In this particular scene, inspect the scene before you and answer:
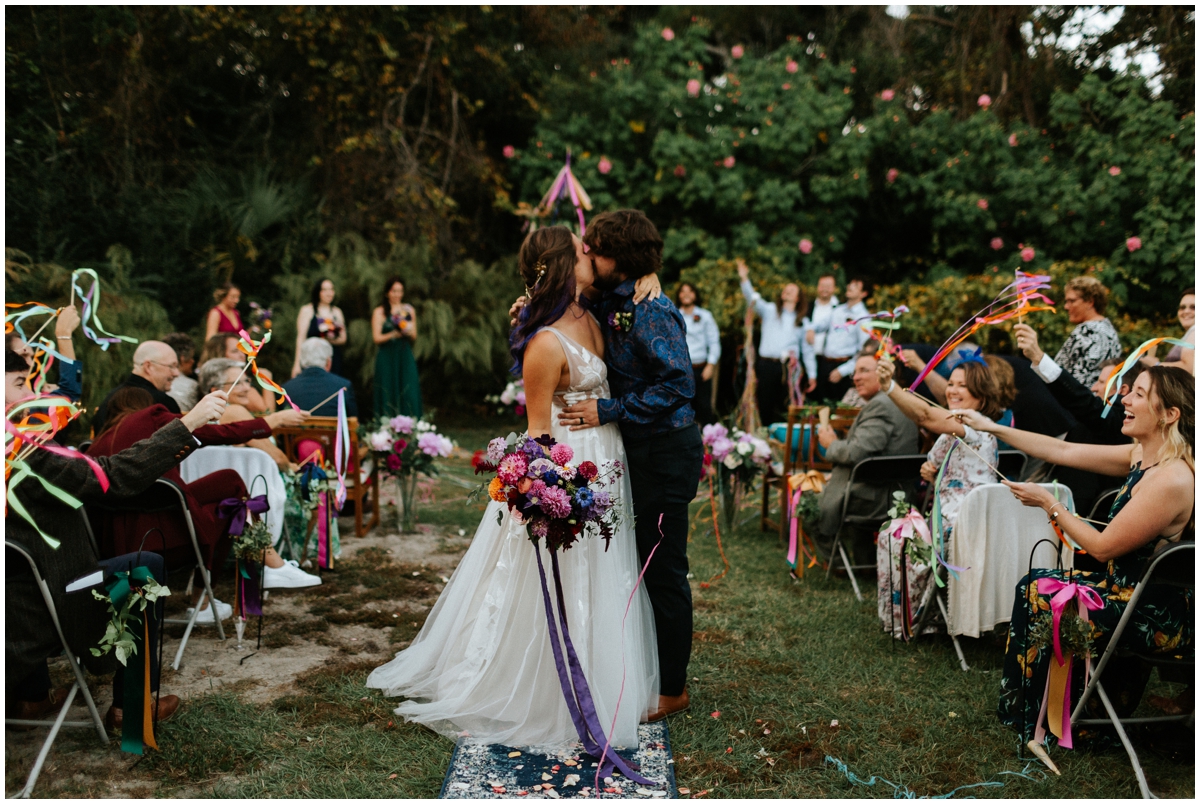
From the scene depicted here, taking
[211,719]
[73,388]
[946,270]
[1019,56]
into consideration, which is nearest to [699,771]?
[211,719]

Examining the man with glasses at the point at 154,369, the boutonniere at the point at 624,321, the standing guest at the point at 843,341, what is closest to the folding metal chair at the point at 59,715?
the man with glasses at the point at 154,369

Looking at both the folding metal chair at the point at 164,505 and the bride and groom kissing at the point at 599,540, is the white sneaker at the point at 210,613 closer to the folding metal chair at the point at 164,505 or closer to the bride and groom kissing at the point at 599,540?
the folding metal chair at the point at 164,505

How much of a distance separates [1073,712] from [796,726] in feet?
3.14

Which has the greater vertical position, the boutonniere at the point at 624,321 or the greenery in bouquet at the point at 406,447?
the boutonniere at the point at 624,321

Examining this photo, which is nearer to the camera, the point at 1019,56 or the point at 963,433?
the point at 963,433

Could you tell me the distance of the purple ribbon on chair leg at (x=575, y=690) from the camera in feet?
9.70

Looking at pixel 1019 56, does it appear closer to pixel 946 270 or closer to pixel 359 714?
pixel 946 270

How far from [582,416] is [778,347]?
19.8 feet

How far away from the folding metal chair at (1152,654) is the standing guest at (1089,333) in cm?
242

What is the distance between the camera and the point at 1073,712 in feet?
9.93

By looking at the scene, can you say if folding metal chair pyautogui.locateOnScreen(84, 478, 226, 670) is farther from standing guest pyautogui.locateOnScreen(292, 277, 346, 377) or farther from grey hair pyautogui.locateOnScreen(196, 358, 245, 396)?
standing guest pyautogui.locateOnScreen(292, 277, 346, 377)

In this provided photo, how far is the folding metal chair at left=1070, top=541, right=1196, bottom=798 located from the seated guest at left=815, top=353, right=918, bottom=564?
1898 mm

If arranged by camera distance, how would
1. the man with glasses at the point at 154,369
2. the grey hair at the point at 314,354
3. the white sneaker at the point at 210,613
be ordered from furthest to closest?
the grey hair at the point at 314,354, the man with glasses at the point at 154,369, the white sneaker at the point at 210,613

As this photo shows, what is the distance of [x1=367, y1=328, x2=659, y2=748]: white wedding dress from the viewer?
3.13 meters
